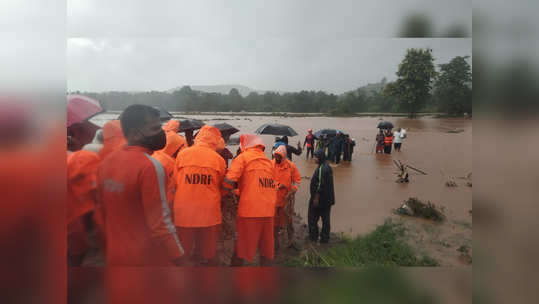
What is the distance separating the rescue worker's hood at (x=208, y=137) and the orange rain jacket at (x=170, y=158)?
274 millimetres

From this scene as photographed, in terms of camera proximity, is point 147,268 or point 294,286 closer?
point 147,268

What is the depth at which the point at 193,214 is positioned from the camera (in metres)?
2.17

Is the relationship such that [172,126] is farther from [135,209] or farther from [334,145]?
[334,145]

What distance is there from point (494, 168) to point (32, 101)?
343cm

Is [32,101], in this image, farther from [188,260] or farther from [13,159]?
[188,260]

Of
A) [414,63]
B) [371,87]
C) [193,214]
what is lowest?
[193,214]

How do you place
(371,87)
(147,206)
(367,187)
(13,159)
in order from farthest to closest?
(367,187)
(371,87)
(147,206)
(13,159)

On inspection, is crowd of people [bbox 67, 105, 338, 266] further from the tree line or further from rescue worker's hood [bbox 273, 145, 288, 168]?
the tree line

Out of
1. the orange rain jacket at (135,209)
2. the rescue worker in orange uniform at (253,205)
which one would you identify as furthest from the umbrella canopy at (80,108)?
the rescue worker in orange uniform at (253,205)

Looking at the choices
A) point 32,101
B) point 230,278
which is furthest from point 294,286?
point 32,101

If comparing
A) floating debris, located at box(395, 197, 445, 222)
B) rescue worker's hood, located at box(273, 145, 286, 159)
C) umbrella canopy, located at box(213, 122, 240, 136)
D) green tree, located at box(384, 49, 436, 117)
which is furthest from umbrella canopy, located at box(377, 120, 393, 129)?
umbrella canopy, located at box(213, 122, 240, 136)

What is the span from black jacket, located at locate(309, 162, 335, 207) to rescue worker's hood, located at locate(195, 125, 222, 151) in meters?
1.16

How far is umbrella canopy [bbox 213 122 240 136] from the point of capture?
2.48 meters

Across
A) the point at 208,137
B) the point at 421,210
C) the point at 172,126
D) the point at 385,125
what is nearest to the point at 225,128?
the point at 208,137
